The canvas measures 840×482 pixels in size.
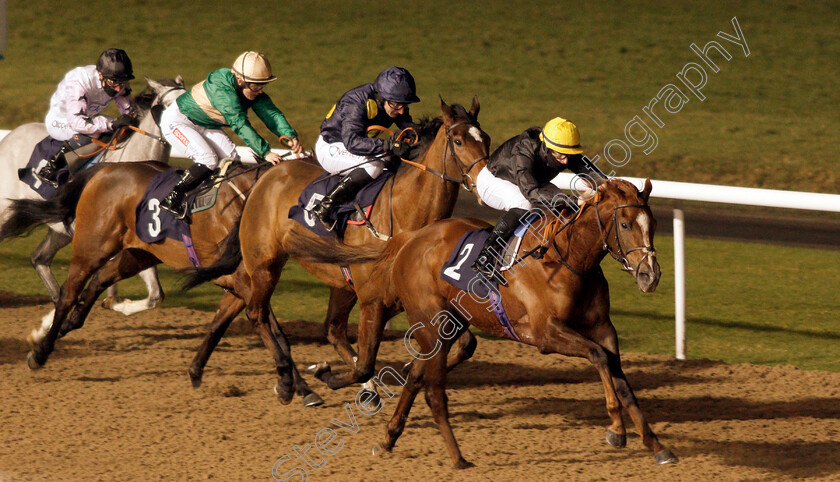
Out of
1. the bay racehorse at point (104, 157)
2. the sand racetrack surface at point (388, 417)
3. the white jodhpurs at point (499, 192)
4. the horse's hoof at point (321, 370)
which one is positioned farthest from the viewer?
the bay racehorse at point (104, 157)

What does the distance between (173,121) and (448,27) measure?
13.5m

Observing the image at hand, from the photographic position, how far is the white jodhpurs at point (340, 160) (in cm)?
625

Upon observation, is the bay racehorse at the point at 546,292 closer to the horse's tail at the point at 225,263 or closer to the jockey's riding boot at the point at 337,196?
the jockey's riding boot at the point at 337,196

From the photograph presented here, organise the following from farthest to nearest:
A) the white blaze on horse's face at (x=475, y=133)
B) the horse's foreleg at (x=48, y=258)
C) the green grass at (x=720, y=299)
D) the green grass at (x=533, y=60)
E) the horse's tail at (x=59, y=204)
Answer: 1. the green grass at (x=533, y=60)
2. the horse's foreleg at (x=48, y=258)
3. the green grass at (x=720, y=299)
4. the horse's tail at (x=59, y=204)
5. the white blaze on horse's face at (x=475, y=133)

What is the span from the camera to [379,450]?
210 inches

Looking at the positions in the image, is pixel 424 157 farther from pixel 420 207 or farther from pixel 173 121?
pixel 173 121

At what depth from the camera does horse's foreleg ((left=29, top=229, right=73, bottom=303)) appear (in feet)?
25.7

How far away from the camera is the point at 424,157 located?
6.06 meters

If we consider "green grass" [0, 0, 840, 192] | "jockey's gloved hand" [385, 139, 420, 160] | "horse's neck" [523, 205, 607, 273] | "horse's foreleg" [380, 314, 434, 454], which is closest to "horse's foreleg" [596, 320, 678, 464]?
"horse's neck" [523, 205, 607, 273]

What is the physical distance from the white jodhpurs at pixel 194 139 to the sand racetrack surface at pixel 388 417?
50.0 inches

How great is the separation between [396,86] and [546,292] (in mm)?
1758

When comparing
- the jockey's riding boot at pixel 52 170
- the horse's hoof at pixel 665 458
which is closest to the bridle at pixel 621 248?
the horse's hoof at pixel 665 458

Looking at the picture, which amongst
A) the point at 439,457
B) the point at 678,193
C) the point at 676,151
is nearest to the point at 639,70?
the point at 676,151

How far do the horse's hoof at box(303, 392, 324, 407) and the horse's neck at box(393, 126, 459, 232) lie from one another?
40.9 inches
